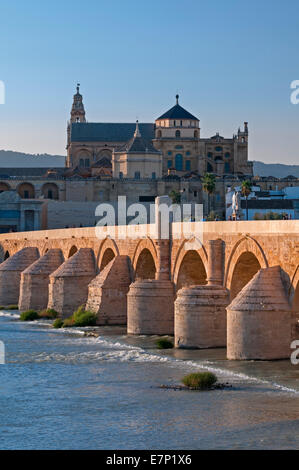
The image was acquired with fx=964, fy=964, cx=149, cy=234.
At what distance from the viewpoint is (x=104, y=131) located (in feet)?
347

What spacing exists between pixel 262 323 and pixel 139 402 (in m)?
4.21

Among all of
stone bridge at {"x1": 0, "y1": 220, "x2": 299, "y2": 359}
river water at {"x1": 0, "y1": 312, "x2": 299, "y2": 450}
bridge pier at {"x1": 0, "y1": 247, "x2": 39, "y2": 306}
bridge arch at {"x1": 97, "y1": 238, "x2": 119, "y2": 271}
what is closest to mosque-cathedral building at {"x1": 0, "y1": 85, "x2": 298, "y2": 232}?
bridge pier at {"x1": 0, "y1": 247, "x2": 39, "y2": 306}

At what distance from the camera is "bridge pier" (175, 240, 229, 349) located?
2475 centimetres

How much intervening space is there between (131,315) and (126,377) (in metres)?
7.51

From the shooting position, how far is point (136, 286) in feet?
96.0

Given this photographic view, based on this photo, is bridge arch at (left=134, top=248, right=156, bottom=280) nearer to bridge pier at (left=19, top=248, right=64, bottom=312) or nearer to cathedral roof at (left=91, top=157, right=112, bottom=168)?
bridge pier at (left=19, top=248, right=64, bottom=312)

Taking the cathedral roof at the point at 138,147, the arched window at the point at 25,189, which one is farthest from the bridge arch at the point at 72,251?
the arched window at the point at 25,189

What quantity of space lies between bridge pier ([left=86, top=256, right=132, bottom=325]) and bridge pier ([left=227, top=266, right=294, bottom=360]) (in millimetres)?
10980

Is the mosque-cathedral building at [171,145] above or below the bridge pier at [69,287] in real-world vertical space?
above

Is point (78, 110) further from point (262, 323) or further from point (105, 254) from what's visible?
point (262, 323)

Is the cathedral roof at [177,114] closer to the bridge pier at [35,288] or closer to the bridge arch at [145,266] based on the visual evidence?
the bridge pier at [35,288]

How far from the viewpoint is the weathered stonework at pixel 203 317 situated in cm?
2475
